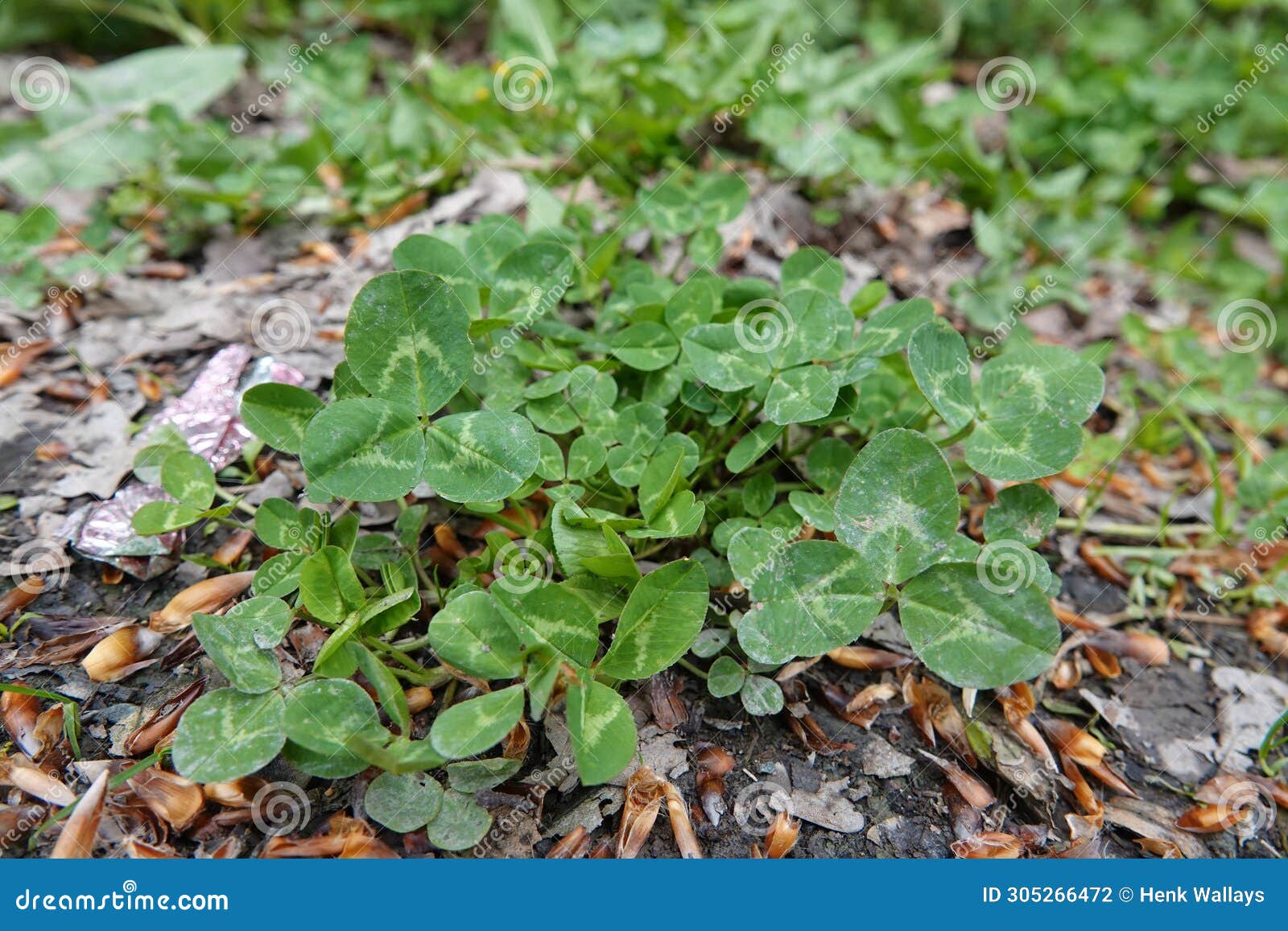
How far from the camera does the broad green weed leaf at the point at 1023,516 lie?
162cm

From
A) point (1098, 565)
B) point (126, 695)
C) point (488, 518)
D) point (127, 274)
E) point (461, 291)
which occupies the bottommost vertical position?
point (126, 695)

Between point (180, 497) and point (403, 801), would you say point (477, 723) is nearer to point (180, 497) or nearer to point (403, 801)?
point (403, 801)

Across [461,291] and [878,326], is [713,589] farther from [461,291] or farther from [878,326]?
[461,291]

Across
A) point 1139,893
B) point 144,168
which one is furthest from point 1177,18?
point 144,168

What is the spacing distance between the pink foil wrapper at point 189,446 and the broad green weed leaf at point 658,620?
3.17ft

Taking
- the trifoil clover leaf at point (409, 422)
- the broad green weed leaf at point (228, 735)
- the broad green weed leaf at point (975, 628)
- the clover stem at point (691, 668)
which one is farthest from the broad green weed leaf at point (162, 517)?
the broad green weed leaf at point (975, 628)

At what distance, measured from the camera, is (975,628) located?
4.75 feet

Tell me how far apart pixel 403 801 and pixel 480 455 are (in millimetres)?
571

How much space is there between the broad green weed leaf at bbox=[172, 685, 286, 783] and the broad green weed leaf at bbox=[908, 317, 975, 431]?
1.10 metres

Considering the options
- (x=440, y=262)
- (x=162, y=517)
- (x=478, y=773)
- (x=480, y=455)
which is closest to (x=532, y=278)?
(x=440, y=262)

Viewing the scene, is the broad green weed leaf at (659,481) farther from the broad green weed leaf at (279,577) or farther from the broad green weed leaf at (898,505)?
the broad green weed leaf at (279,577)

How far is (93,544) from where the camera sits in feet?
5.67

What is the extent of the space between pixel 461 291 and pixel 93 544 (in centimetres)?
88

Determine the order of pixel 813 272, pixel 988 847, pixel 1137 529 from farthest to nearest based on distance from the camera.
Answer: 1. pixel 1137 529
2. pixel 813 272
3. pixel 988 847
